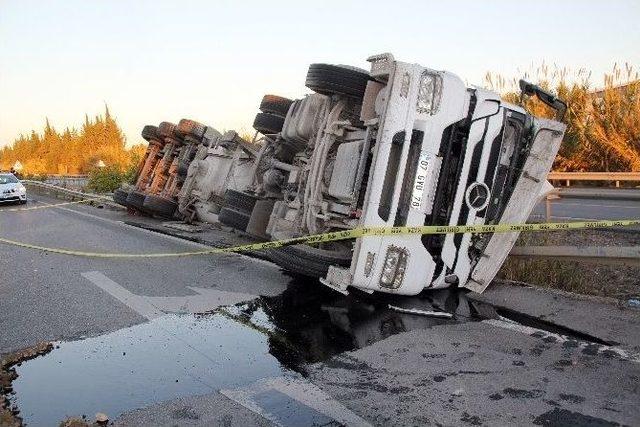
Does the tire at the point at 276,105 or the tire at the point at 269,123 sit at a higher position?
the tire at the point at 276,105

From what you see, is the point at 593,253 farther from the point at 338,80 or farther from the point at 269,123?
the point at 269,123

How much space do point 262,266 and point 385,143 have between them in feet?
8.48

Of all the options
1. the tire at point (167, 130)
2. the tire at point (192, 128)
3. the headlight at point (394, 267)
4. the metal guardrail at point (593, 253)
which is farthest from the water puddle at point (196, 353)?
the tire at point (167, 130)

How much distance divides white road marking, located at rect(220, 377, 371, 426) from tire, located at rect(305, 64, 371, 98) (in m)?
3.00

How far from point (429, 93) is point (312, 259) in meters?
1.67

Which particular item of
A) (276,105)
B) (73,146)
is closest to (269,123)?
(276,105)

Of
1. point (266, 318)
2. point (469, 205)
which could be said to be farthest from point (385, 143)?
point (266, 318)

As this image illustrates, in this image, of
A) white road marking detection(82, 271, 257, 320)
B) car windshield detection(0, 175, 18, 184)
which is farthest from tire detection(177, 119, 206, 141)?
car windshield detection(0, 175, 18, 184)

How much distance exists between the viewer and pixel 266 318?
161 inches

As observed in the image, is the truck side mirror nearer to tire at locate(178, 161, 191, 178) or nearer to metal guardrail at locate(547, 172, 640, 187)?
tire at locate(178, 161, 191, 178)

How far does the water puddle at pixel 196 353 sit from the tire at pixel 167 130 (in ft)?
22.9

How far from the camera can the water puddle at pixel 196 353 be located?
9.21ft

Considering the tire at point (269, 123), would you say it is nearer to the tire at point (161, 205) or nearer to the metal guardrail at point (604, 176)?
the tire at point (161, 205)

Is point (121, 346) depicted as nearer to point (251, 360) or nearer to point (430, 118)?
point (251, 360)
